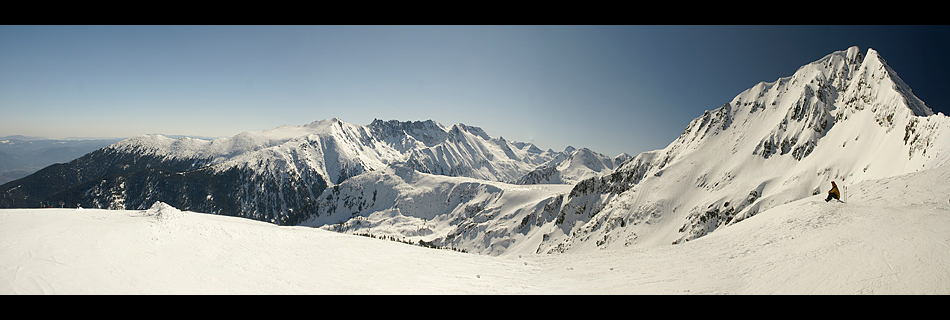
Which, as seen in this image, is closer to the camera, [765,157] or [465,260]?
[465,260]

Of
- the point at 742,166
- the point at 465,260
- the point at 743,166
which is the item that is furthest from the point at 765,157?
the point at 465,260

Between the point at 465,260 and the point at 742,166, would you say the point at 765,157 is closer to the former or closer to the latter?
the point at 742,166

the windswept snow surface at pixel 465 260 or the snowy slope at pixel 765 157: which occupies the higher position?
the snowy slope at pixel 765 157

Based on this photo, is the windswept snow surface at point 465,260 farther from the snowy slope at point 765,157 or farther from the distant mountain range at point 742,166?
the snowy slope at point 765,157

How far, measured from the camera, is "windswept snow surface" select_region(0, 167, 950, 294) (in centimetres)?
927

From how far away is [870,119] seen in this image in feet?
214

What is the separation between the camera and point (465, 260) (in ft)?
56.8

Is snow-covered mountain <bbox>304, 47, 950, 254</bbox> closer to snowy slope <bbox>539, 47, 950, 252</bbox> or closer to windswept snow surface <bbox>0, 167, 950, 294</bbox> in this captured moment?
snowy slope <bbox>539, 47, 950, 252</bbox>

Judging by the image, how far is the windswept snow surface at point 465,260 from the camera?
9.27 metres

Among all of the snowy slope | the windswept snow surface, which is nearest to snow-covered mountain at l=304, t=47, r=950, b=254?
the snowy slope

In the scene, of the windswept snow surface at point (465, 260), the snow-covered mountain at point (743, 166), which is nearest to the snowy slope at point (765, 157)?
the snow-covered mountain at point (743, 166)
